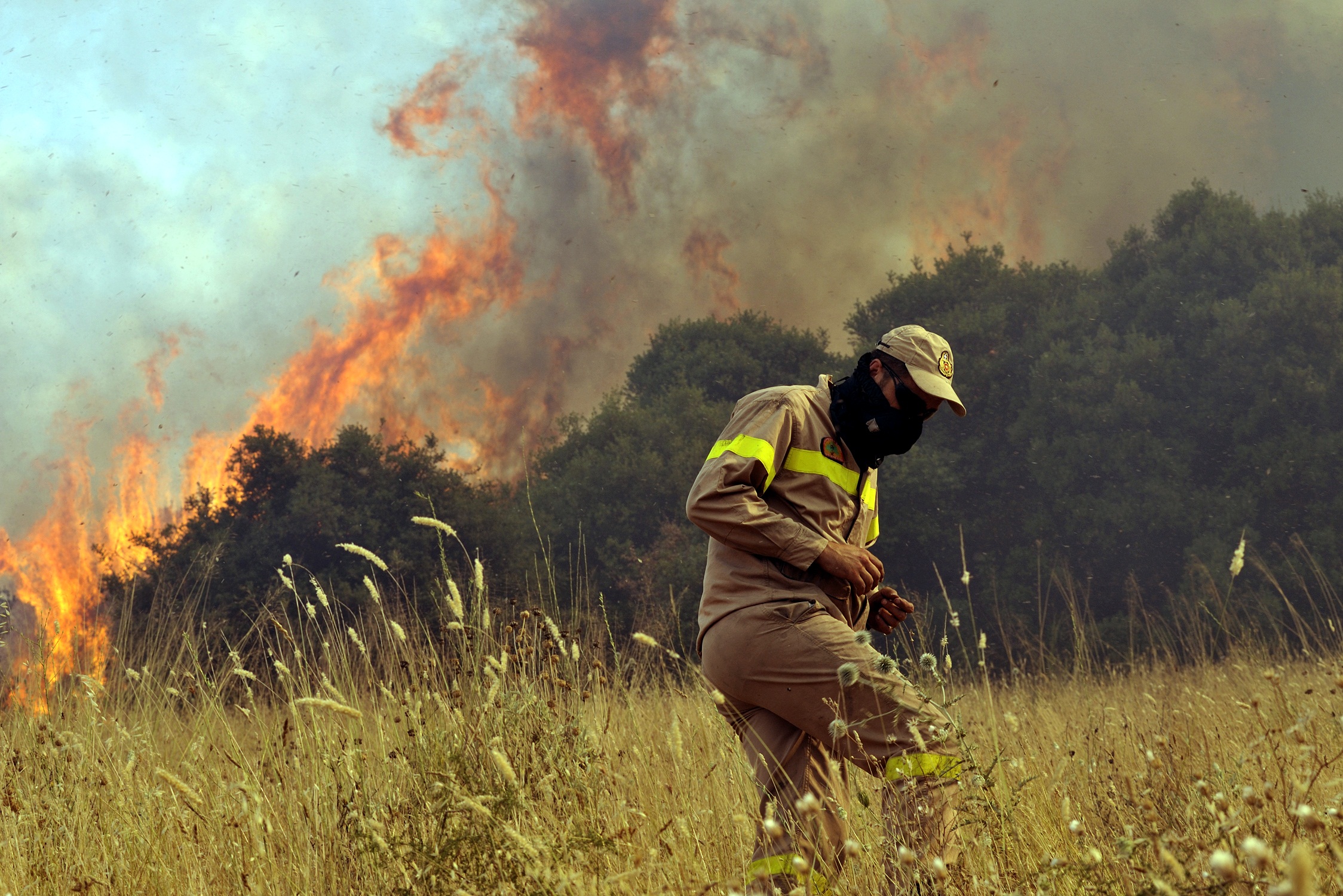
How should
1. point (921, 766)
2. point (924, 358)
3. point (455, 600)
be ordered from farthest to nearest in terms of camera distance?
point (924, 358) → point (455, 600) → point (921, 766)

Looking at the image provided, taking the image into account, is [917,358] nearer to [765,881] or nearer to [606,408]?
[765,881]

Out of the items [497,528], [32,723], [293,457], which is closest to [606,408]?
[497,528]

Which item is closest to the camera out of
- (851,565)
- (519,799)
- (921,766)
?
(519,799)

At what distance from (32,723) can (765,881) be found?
397 centimetres

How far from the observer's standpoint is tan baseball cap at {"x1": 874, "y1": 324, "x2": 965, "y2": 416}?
344cm

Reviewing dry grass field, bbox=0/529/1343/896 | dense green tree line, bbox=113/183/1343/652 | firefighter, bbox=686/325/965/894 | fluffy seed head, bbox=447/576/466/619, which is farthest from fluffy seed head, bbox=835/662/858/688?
dense green tree line, bbox=113/183/1343/652

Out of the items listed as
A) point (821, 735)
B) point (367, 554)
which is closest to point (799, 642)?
point (821, 735)

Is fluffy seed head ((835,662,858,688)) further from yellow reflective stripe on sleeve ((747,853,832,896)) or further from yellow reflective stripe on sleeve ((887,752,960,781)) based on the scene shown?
yellow reflective stripe on sleeve ((747,853,832,896))

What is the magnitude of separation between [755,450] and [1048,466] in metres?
19.8

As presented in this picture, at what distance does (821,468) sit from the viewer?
3.44 m

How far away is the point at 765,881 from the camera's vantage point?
2.80 metres

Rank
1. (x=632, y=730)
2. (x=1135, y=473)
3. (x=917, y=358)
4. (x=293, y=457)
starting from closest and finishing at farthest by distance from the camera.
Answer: (x=917, y=358) < (x=632, y=730) < (x=1135, y=473) < (x=293, y=457)

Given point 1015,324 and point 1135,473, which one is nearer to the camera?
point 1135,473

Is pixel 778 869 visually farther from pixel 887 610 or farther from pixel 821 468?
pixel 821 468
